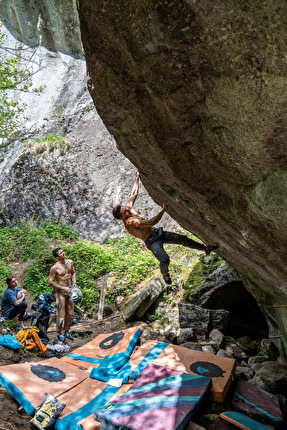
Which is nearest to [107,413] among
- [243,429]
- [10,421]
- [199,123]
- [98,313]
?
[10,421]

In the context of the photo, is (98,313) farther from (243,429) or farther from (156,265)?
(243,429)

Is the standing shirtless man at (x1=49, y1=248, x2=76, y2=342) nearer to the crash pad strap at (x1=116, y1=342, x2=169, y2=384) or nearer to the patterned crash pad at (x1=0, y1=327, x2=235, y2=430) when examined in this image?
the patterned crash pad at (x1=0, y1=327, x2=235, y2=430)

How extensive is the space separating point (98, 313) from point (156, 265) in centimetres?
272

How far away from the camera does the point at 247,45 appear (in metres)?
2.20

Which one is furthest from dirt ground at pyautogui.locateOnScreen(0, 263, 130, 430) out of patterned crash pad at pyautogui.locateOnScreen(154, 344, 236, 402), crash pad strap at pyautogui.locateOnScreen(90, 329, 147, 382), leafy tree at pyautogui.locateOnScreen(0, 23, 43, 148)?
leafy tree at pyautogui.locateOnScreen(0, 23, 43, 148)

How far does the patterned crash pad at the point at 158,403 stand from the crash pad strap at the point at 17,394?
0.97 meters

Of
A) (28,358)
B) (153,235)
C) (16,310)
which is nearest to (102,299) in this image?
(16,310)

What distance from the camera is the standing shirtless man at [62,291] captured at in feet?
22.5

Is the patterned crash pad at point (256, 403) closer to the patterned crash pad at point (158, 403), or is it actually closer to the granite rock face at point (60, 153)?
the patterned crash pad at point (158, 403)

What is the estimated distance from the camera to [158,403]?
12.2ft

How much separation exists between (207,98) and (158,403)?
3744 millimetres

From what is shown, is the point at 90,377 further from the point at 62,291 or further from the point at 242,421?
the point at 242,421

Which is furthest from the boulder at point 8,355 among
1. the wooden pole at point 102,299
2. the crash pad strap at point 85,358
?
the wooden pole at point 102,299

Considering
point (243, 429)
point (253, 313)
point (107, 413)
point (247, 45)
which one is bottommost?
point (253, 313)
